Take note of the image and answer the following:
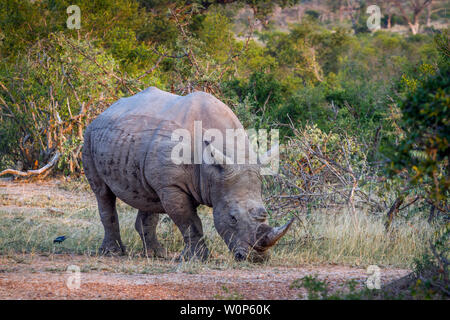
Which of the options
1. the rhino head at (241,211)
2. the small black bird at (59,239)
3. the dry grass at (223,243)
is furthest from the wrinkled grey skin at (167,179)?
the small black bird at (59,239)

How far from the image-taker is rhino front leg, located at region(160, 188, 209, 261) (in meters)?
7.69

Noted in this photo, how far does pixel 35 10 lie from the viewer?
18.7 meters

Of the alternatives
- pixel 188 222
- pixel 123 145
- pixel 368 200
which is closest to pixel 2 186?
pixel 123 145

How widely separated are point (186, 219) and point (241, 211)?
2.97 ft

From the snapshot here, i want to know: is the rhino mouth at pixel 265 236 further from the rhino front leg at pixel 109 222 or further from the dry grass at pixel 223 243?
the rhino front leg at pixel 109 222

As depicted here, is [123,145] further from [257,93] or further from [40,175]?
[257,93]

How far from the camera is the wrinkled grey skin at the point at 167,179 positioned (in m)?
7.19

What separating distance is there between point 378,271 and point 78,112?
8727 mm

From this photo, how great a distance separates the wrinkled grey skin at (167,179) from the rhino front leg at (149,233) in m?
0.01

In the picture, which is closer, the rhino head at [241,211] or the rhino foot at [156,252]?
the rhino head at [241,211]

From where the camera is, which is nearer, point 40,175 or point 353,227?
point 353,227
